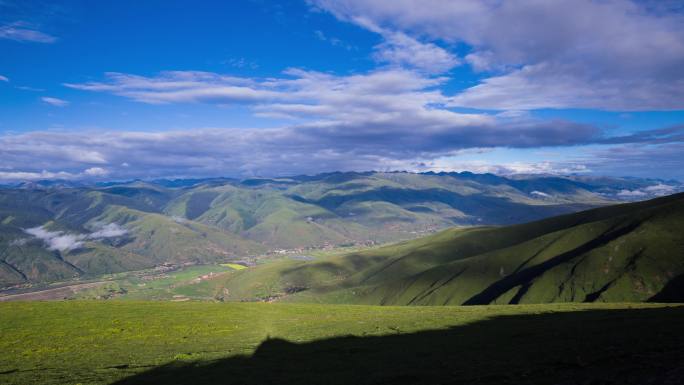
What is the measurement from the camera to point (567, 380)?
21.6 metres

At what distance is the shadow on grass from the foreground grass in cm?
10

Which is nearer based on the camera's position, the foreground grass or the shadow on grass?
the shadow on grass

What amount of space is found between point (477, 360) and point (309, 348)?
1943cm

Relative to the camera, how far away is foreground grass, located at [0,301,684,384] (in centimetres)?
2784

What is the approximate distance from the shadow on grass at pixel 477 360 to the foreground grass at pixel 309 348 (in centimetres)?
10

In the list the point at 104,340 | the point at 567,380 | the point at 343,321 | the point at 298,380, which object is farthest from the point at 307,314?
the point at 567,380

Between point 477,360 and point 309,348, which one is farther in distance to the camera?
point 309,348

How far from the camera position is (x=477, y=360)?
3138cm

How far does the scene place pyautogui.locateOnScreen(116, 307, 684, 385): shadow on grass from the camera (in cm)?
2342

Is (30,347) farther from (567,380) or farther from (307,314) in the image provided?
(567,380)

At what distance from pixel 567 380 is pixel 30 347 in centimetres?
5249

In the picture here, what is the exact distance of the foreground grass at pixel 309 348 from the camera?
27.8m

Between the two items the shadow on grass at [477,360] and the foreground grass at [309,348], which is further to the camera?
the foreground grass at [309,348]

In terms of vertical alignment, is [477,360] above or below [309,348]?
above
